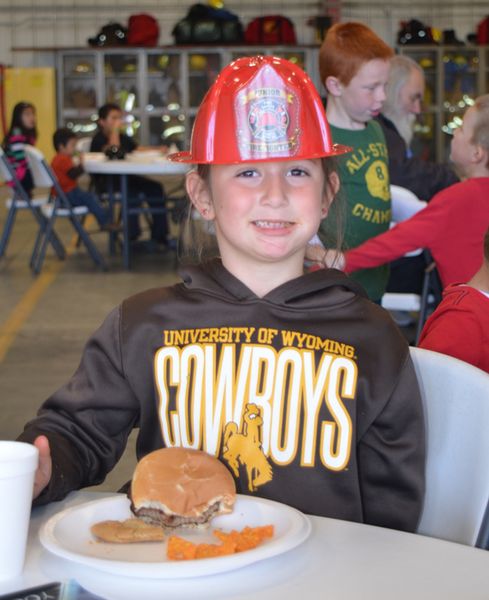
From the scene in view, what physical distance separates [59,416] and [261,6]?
1606 centimetres

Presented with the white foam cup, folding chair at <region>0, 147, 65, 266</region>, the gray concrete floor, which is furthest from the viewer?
folding chair at <region>0, 147, 65, 266</region>

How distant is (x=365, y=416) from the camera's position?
1604 millimetres

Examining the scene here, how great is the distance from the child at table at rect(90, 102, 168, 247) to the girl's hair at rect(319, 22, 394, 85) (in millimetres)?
4875

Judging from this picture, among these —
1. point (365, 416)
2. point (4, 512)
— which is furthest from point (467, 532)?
point (4, 512)

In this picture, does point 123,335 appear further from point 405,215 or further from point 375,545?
point 405,215

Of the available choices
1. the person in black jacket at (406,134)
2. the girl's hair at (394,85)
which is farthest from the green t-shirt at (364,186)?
the girl's hair at (394,85)

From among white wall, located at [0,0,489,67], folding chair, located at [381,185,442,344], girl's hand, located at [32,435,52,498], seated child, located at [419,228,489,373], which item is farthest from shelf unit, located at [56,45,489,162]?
girl's hand, located at [32,435,52,498]

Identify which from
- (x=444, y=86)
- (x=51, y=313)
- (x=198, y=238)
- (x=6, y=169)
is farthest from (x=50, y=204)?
(x=444, y=86)

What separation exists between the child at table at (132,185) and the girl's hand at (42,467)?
7117 mm

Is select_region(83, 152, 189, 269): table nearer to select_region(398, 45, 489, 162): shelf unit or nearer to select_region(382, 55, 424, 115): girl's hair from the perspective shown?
select_region(382, 55, 424, 115): girl's hair

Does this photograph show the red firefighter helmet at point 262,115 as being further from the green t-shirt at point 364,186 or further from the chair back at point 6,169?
the chair back at point 6,169

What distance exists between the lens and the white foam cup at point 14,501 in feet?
3.59

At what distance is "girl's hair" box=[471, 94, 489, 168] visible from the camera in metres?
3.44

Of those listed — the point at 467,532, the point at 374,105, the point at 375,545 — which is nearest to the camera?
the point at 375,545
